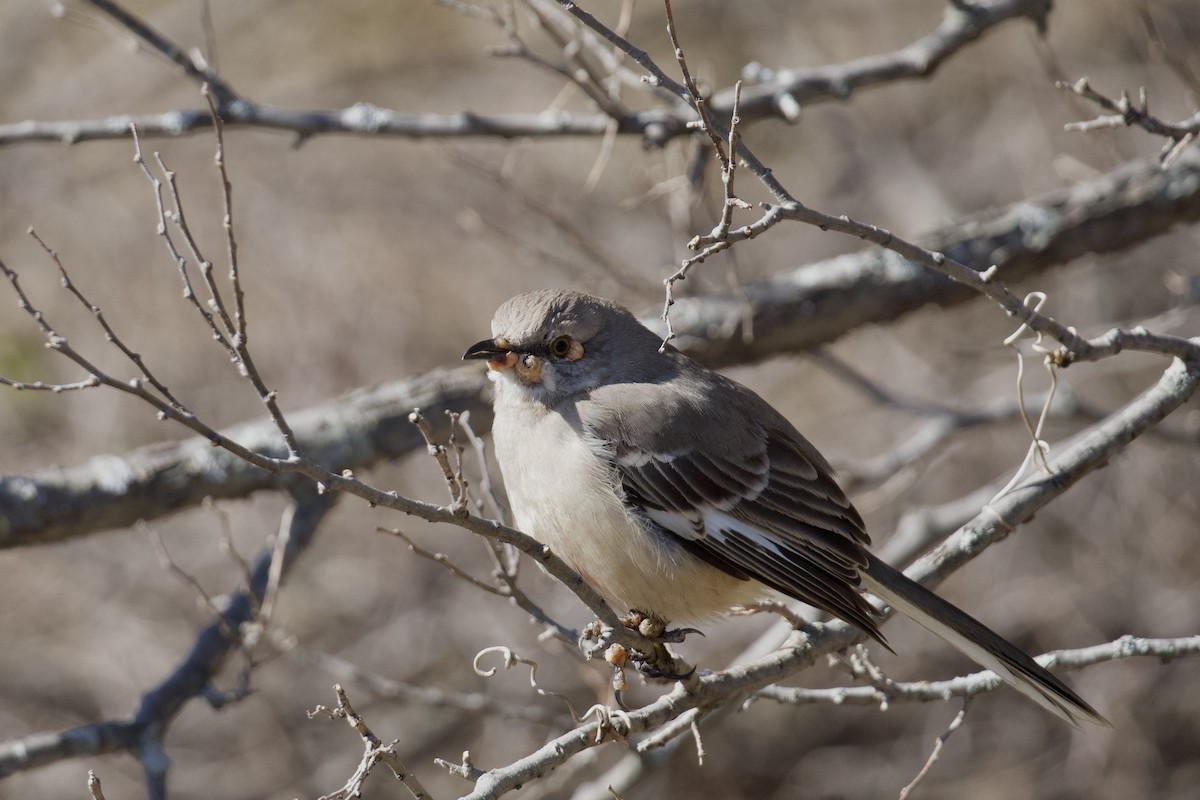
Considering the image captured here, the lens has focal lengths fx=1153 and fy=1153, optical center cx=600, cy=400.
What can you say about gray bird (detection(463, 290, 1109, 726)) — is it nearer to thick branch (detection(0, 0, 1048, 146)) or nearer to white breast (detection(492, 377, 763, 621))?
white breast (detection(492, 377, 763, 621))

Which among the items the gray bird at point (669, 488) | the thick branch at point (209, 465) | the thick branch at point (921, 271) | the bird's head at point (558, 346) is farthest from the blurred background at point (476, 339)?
the gray bird at point (669, 488)

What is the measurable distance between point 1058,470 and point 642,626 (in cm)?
134

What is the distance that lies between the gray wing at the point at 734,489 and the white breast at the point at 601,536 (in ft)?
0.23

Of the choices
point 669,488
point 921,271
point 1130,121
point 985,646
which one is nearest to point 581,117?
point 921,271

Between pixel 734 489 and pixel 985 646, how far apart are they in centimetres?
90

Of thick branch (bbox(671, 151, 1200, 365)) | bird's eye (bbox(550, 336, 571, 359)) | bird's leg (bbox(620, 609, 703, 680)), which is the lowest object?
bird's leg (bbox(620, 609, 703, 680))

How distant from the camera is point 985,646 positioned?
133 inches

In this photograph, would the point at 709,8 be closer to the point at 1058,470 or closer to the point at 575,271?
the point at 575,271

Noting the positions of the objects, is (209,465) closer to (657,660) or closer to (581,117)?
(581,117)

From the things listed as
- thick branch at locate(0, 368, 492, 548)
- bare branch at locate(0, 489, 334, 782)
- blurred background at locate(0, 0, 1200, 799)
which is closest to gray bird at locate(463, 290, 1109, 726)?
thick branch at locate(0, 368, 492, 548)

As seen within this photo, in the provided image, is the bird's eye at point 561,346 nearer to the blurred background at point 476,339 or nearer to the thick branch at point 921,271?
the thick branch at point 921,271

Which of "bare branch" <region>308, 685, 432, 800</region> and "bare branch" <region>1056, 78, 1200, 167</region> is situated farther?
"bare branch" <region>1056, 78, 1200, 167</region>

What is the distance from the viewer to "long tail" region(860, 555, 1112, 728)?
10.9ft

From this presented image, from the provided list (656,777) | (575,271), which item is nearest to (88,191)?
(575,271)
